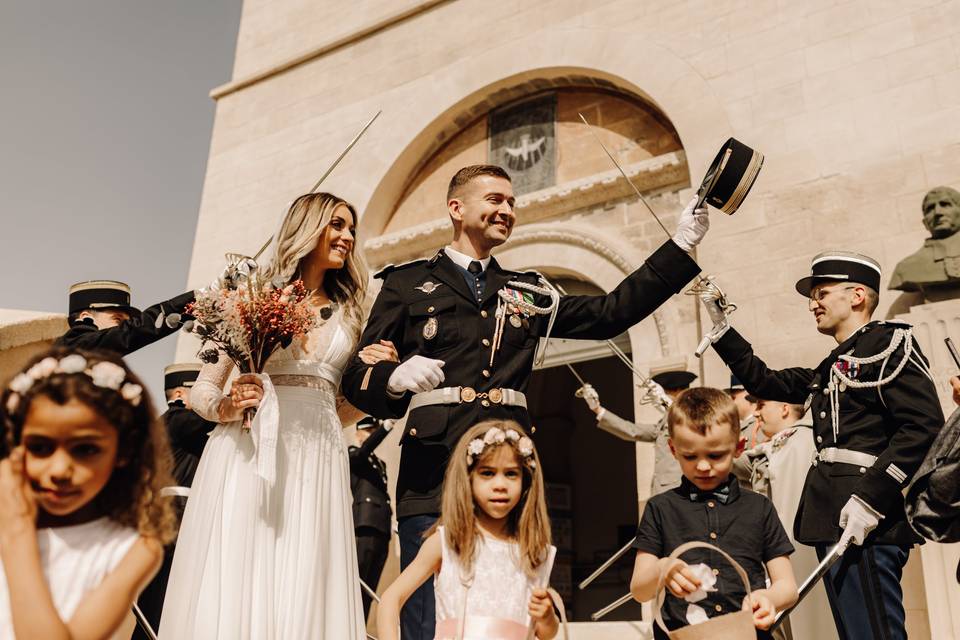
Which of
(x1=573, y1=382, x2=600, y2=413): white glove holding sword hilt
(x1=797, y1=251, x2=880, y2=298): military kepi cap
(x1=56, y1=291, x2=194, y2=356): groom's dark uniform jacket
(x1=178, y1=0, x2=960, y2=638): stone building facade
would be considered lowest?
(x1=56, y1=291, x2=194, y2=356): groom's dark uniform jacket

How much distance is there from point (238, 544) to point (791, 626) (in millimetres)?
3446

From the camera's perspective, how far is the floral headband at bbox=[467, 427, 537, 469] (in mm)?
2906

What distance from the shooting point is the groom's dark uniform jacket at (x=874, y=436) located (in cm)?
331

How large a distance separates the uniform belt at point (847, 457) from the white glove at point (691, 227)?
3.61ft

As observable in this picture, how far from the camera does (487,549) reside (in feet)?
9.57

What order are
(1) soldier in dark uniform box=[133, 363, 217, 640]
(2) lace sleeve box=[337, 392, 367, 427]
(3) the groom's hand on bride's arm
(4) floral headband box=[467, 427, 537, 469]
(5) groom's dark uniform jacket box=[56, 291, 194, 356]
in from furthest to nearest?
(1) soldier in dark uniform box=[133, 363, 217, 640]
(5) groom's dark uniform jacket box=[56, 291, 194, 356]
(2) lace sleeve box=[337, 392, 367, 427]
(3) the groom's hand on bride's arm
(4) floral headband box=[467, 427, 537, 469]

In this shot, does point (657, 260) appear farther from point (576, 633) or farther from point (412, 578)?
point (576, 633)

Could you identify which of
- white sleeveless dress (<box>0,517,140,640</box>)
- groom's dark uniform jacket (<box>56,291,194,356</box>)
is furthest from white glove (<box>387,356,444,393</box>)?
groom's dark uniform jacket (<box>56,291,194,356</box>)

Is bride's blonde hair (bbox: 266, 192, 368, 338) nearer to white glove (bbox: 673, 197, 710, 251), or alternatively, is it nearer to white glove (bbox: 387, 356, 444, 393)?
white glove (bbox: 387, 356, 444, 393)

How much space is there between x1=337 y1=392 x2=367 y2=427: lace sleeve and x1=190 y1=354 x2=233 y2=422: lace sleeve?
494 millimetres

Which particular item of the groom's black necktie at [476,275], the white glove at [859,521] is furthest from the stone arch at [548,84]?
the white glove at [859,521]

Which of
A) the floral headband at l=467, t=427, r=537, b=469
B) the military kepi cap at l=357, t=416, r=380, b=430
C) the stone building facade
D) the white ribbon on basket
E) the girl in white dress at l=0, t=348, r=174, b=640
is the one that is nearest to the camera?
the girl in white dress at l=0, t=348, r=174, b=640

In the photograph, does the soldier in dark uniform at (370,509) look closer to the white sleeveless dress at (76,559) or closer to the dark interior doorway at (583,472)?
the white sleeveless dress at (76,559)

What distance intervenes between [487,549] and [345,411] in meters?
1.13
